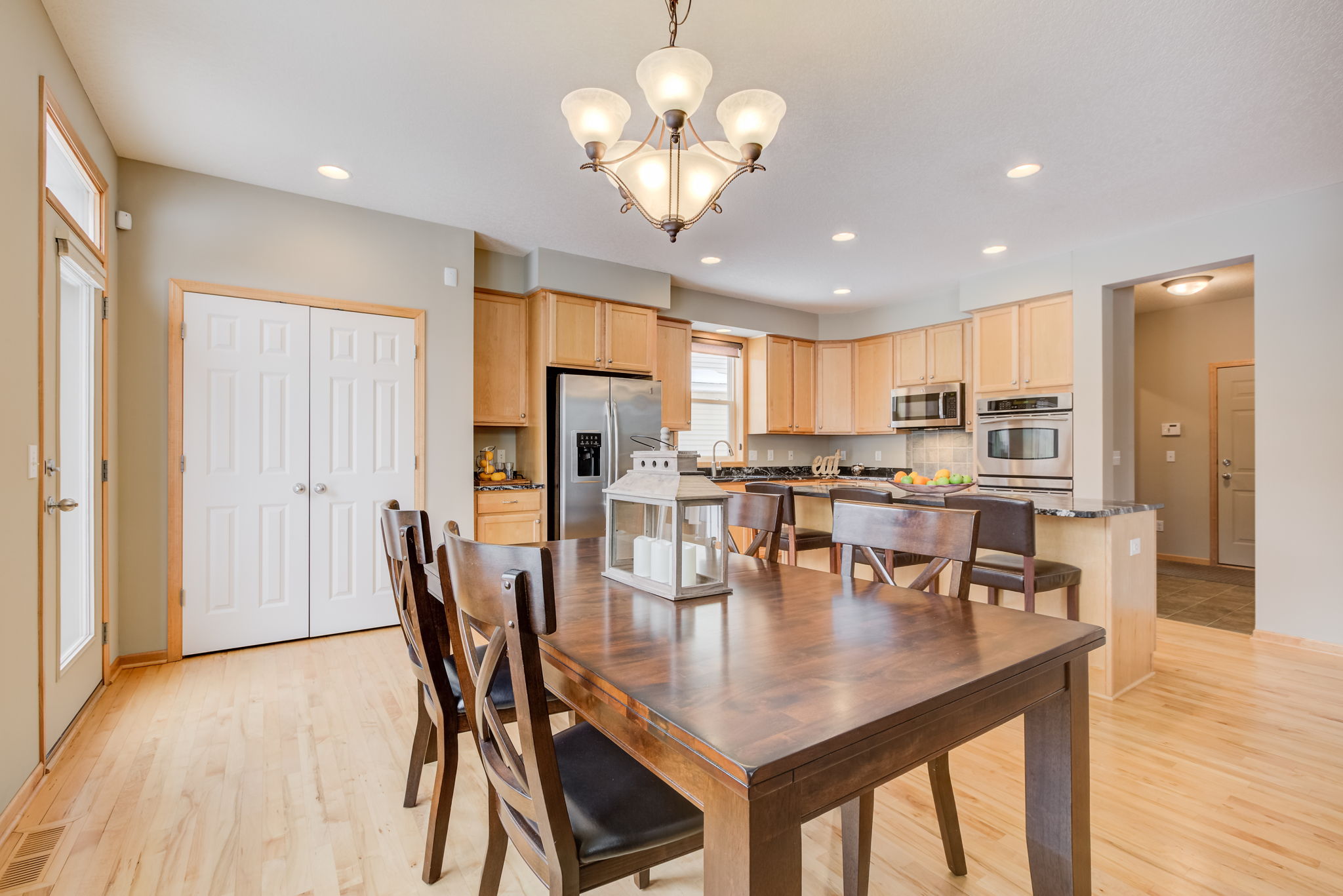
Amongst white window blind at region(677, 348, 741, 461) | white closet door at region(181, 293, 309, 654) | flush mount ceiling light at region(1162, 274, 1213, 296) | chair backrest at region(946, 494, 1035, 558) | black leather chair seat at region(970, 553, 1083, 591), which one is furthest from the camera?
white window blind at region(677, 348, 741, 461)

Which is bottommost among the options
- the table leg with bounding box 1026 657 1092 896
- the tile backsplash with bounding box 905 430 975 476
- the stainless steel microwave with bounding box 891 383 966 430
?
the table leg with bounding box 1026 657 1092 896

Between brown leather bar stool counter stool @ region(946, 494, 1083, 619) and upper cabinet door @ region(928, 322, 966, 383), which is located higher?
upper cabinet door @ region(928, 322, 966, 383)

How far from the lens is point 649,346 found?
491 centimetres

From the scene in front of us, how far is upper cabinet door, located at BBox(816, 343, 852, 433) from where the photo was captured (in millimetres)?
6320

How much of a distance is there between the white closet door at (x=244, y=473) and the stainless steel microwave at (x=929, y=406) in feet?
15.9

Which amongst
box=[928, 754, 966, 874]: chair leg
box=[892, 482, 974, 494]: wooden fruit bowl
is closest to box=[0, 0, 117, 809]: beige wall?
box=[928, 754, 966, 874]: chair leg

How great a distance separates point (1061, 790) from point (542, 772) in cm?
96

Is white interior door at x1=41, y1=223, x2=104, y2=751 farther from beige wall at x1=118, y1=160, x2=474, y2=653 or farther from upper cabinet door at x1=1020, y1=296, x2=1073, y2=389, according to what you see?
upper cabinet door at x1=1020, y1=296, x2=1073, y2=389

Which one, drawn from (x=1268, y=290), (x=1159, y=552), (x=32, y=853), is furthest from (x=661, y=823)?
(x=1159, y=552)

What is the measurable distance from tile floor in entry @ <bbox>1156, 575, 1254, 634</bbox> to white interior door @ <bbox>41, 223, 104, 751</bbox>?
→ 5.81m

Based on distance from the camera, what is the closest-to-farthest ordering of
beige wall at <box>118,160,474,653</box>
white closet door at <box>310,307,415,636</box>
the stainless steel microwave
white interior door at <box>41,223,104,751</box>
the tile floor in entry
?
white interior door at <box>41,223,104,751</box>, beige wall at <box>118,160,474,653</box>, white closet door at <box>310,307,415,636</box>, the tile floor in entry, the stainless steel microwave

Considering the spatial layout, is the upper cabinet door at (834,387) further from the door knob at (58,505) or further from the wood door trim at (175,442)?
the door knob at (58,505)

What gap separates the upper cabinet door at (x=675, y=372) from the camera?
539 cm

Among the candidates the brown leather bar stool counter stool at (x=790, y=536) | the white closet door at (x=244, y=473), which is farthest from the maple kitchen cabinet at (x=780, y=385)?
the white closet door at (x=244, y=473)
